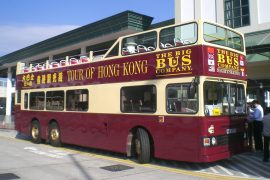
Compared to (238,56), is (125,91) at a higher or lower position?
lower

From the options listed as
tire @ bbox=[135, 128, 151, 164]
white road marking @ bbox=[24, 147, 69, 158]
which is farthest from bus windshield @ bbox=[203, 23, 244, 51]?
white road marking @ bbox=[24, 147, 69, 158]

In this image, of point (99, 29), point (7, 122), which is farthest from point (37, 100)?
point (7, 122)

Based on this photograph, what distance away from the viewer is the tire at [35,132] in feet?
51.3

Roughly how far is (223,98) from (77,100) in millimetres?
5678

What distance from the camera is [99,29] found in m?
23.7

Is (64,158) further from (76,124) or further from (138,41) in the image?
(138,41)

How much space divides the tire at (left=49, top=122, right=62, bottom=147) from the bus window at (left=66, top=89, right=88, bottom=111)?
1.28 meters

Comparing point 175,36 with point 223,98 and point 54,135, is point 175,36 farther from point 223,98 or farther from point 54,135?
point 54,135

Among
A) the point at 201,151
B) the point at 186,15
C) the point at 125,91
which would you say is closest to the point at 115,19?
the point at 186,15

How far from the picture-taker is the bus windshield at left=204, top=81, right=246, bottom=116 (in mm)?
9216

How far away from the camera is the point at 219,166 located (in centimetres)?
1016

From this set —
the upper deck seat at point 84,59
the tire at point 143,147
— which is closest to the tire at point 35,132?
the upper deck seat at point 84,59

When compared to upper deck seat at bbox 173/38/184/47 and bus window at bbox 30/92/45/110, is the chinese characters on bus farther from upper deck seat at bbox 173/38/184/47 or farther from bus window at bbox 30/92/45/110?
upper deck seat at bbox 173/38/184/47

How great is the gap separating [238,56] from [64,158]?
20.3 feet
